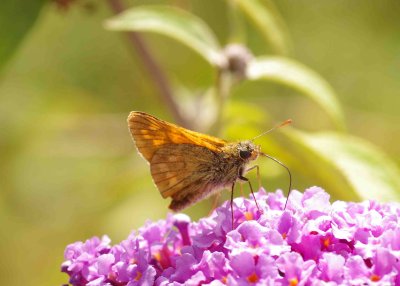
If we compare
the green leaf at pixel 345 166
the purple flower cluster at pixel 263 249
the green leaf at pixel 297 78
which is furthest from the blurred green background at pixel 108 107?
the purple flower cluster at pixel 263 249

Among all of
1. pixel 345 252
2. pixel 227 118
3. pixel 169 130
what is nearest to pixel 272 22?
pixel 227 118

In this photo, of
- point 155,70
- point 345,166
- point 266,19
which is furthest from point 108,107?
point 345,166

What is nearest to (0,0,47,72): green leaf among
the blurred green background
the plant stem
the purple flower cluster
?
the plant stem

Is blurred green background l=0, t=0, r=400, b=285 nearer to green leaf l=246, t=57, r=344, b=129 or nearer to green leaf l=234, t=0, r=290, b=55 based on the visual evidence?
green leaf l=234, t=0, r=290, b=55

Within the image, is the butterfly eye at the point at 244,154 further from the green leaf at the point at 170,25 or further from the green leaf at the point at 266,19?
the green leaf at the point at 266,19

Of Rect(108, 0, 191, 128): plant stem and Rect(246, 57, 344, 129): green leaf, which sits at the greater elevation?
Rect(108, 0, 191, 128): plant stem

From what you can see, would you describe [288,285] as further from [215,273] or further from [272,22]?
[272,22]
